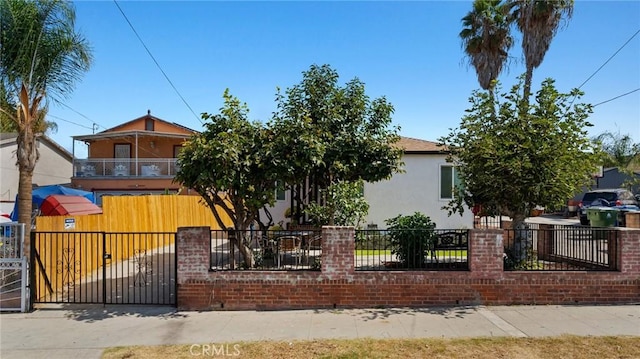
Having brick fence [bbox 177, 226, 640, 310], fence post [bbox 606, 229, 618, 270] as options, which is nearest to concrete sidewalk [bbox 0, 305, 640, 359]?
brick fence [bbox 177, 226, 640, 310]

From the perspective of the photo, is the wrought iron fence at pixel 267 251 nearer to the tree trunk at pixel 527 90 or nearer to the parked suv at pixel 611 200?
the tree trunk at pixel 527 90

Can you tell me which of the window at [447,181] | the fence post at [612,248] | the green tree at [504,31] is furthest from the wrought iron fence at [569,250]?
the green tree at [504,31]

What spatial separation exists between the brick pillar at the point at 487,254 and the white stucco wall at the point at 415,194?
265 inches

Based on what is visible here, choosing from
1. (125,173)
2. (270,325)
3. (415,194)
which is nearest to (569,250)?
(415,194)

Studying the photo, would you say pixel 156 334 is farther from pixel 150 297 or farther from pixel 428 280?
pixel 428 280

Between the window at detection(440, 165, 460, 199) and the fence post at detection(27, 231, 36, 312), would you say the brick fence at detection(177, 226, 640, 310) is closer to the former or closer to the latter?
the fence post at detection(27, 231, 36, 312)

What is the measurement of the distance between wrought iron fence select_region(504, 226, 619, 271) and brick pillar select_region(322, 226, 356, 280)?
3236 millimetres

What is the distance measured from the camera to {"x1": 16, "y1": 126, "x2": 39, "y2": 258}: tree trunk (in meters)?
7.16

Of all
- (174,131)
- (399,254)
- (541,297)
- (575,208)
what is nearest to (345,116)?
(399,254)

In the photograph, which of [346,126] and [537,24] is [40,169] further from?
[537,24]

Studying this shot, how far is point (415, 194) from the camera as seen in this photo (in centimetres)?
1386

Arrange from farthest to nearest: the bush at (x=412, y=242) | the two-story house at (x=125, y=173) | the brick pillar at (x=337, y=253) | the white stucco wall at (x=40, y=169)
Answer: the two-story house at (x=125, y=173), the white stucco wall at (x=40, y=169), the bush at (x=412, y=242), the brick pillar at (x=337, y=253)

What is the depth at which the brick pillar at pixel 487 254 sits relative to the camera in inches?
279

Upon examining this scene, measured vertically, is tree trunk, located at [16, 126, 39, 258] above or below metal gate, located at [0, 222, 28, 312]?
above
